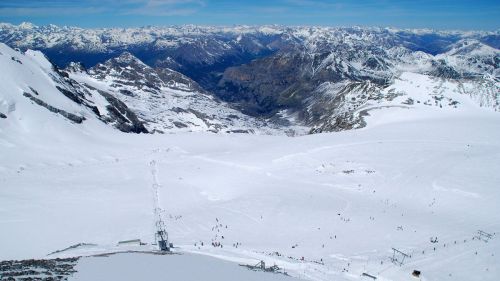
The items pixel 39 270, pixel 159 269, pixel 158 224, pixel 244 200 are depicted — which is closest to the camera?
pixel 39 270

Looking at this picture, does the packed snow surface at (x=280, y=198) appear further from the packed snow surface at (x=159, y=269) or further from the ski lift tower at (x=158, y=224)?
the packed snow surface at (x=159, y=269)

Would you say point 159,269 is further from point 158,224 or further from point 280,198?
point 280,198

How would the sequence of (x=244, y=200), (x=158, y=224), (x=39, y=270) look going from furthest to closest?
1. (x=244, y=200)
2. (x=158, y=224)
3. (x=39, y=270)

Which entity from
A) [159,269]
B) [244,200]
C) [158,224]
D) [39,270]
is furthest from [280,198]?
[39,270]

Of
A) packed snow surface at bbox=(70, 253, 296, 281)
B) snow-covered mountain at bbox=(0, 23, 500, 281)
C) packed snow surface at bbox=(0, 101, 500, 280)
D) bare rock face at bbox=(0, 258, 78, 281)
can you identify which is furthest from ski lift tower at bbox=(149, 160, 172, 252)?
bare rock face at bbox=(0, 258, 78, 281)

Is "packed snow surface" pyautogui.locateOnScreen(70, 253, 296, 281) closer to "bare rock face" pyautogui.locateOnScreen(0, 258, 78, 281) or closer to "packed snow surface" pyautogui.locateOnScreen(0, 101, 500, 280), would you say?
"bare rock face" pyautogui.locateOnScreen(0, 258, 78, 281)

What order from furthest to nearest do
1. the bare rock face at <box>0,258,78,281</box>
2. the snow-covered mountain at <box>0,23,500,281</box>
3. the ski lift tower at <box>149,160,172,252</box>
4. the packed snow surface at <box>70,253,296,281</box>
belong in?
the ski lift tower at <box>149,160,172,252</box> < the snow-covered mountain at <box>0,23,500,281</box> < the packed snow surface at <box>70,253,296,281</box> < the bare rock face at <box>0,258,78,281</box>

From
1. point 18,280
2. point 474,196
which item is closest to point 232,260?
point 18,280

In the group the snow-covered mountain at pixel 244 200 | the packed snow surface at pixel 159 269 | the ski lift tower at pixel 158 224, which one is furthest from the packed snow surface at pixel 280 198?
the packed snow surface at pixel 159 269

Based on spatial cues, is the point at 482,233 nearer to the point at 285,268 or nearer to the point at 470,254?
the point at 470,254
